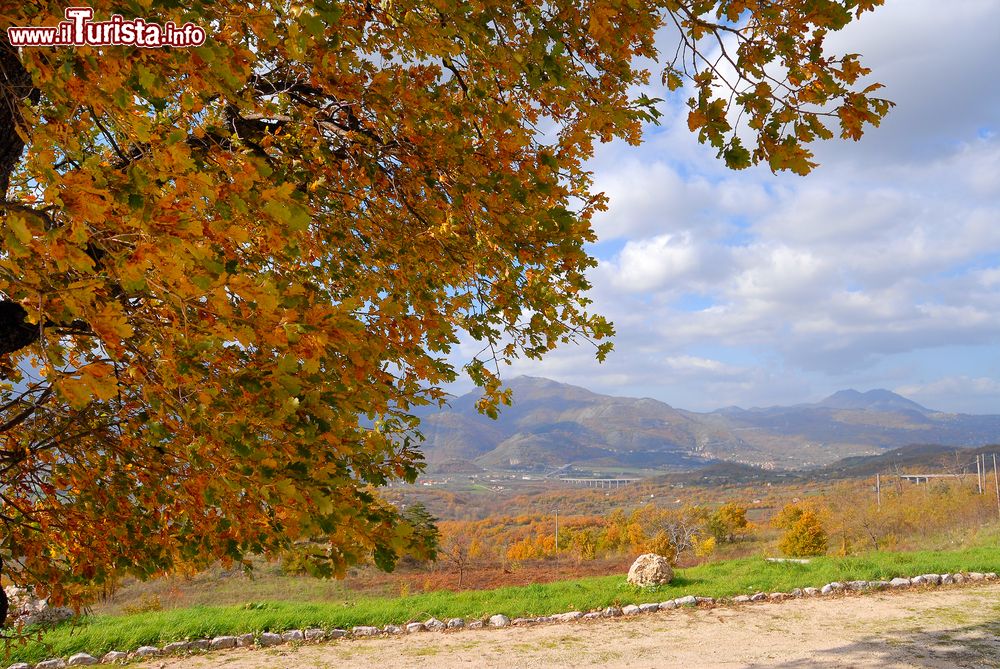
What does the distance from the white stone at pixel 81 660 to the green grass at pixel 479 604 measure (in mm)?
187

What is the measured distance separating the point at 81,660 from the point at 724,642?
10.5 m

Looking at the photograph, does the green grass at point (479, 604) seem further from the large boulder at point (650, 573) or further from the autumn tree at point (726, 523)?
the autumn tree at point (726, 523)

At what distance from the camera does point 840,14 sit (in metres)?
2.80

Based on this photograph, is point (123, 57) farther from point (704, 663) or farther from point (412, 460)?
point (704, 663)

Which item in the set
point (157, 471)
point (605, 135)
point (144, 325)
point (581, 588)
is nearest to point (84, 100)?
point (144, 325)

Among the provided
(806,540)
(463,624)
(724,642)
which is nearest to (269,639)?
(463,624)

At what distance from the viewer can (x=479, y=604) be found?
13.1m

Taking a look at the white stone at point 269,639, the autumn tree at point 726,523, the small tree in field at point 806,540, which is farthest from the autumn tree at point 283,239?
the autumn tree at point 726,523

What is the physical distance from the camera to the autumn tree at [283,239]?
7.16ft

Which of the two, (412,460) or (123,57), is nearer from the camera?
(123,57)

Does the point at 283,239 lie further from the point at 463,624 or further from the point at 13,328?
the point at 463,624

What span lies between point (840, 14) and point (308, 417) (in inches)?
125

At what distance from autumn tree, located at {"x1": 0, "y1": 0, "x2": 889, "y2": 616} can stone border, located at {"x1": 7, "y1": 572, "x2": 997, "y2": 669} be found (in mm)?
7110

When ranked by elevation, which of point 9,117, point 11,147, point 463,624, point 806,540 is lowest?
point 806,540
